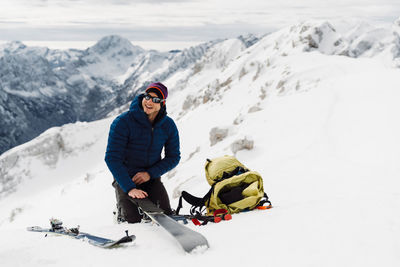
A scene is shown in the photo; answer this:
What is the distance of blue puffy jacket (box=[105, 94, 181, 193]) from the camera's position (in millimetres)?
6316

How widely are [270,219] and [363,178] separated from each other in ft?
15.9

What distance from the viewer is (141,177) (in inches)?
263

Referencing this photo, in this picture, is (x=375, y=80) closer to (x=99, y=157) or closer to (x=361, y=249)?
(x=361, y=249)

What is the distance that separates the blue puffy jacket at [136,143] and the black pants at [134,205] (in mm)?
321

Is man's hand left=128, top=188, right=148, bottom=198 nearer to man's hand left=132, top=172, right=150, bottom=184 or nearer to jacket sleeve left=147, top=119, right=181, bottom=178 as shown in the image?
man's hand left=132, top=172, right=150, bottom=184

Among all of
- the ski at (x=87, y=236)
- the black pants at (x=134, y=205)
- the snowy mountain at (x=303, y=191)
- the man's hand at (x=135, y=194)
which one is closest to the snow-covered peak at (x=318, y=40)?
the snowy mountain at (x=303, y=191)

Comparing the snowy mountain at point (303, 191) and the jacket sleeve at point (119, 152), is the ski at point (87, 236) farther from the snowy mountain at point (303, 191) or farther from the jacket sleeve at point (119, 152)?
the jacket sleeve at point (119, 152)

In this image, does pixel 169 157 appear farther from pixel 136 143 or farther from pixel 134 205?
pixel 134 205

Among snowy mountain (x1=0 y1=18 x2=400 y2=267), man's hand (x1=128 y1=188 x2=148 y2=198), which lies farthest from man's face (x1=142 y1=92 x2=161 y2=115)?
snowy mountain (x1=0 y1=18 x2=400 y2=267)

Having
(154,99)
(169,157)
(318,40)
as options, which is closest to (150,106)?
(154,99)

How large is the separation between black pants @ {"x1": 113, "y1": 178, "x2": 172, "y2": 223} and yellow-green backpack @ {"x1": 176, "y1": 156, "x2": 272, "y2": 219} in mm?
398

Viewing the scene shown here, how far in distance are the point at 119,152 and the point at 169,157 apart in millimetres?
1221

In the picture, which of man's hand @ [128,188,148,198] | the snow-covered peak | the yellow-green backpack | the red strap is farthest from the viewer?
the snow-covered peak

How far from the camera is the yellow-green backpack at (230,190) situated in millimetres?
6461
